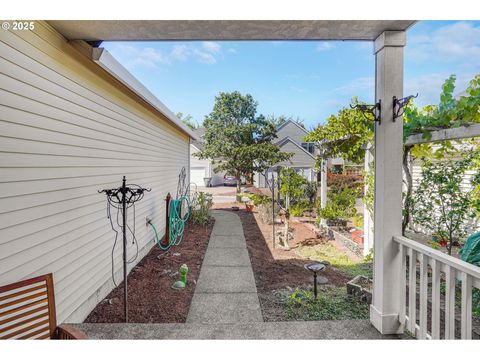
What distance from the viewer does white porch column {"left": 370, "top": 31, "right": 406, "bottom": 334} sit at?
201 centimetres

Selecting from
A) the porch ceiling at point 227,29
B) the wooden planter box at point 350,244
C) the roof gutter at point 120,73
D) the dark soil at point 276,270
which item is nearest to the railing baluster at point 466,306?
the dark soil at point 276,270

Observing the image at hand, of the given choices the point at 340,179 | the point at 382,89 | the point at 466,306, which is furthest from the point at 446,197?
the point at 340,179

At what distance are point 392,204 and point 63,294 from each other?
2686 mm

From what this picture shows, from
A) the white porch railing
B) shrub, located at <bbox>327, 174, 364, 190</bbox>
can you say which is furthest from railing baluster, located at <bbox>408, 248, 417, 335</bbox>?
shrub, located at <bbox>327, 174, 364, 190</bbox>

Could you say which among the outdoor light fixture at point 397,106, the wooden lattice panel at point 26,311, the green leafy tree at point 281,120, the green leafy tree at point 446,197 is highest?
the green leafy tree at point 281,120

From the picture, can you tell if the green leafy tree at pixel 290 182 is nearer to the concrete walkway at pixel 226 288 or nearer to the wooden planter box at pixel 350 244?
the wooden planter box at pixel 350 244

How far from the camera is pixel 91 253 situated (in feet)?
9.11

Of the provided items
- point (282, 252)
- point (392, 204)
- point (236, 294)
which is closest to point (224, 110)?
point (282, 252)

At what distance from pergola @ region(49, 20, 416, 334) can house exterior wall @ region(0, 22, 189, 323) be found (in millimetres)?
441

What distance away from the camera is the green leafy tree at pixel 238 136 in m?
9.88

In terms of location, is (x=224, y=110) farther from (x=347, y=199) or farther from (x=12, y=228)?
(x=12, y=228)

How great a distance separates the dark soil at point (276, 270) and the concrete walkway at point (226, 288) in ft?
0.37

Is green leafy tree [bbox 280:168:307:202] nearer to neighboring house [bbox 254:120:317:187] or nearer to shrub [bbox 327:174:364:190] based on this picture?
shrub [bbox 327:174:364:190]

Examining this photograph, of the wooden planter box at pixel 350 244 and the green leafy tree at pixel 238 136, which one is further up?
the green leafy tree at pixel 238 136
